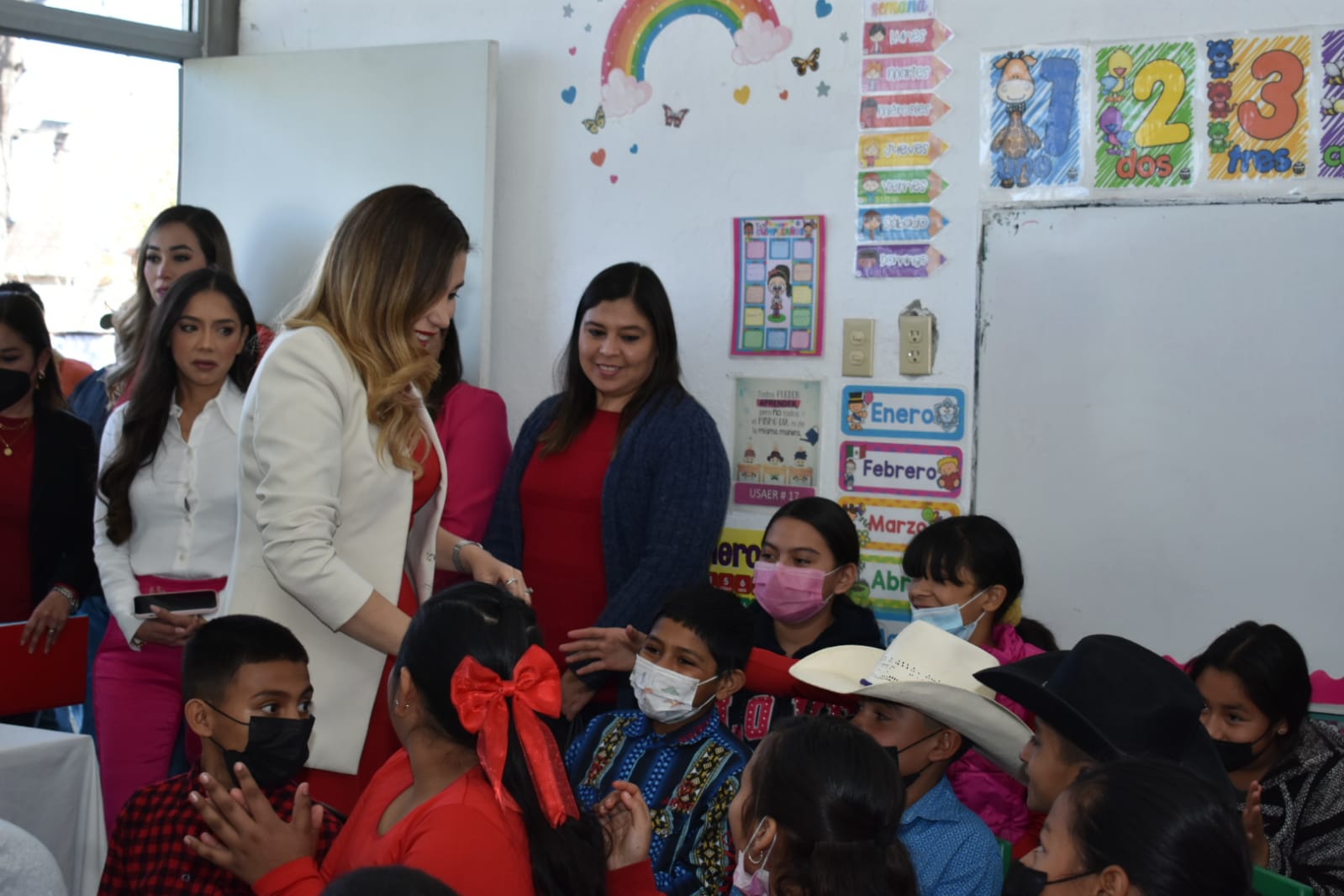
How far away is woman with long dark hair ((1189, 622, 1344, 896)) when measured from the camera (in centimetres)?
223

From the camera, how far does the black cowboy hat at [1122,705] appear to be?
1.81 meters

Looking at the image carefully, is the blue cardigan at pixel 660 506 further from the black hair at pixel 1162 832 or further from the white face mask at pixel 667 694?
the black hair at pixel 1162 832

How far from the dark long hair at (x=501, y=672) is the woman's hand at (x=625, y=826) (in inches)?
1.3

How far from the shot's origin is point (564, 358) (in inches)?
130

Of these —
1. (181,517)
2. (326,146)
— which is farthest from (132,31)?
(181,517)

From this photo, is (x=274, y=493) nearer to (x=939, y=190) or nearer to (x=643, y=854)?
(x=643, y=854)

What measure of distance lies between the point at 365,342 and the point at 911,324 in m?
1.68

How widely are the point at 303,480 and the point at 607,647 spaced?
0.90 m

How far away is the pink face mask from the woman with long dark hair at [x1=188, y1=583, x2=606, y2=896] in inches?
50.1

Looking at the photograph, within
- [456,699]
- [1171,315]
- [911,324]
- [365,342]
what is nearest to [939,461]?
[911,324]

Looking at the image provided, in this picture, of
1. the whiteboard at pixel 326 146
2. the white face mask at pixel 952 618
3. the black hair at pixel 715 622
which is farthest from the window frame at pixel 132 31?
the white face mask at pixel 952 618

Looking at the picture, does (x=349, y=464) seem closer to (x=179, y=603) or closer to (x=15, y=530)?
(x=179, y=603)

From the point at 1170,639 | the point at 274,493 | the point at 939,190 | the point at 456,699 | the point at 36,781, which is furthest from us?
the point at 939,190

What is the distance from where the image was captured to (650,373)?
3043 mm
